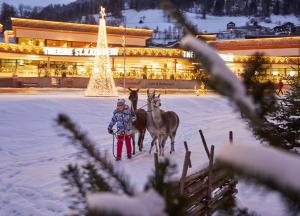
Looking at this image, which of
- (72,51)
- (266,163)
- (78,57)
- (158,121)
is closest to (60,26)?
(78,57)

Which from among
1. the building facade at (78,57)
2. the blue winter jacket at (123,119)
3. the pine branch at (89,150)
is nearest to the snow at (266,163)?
the pine branch at (89,150)

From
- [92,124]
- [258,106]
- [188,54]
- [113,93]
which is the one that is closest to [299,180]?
[188,54]

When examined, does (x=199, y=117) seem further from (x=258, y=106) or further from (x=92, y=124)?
(x=258, y=106)

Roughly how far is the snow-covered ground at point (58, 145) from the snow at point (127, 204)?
0.17 meters

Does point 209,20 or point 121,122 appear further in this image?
point 209,20

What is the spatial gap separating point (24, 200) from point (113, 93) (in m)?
20.1

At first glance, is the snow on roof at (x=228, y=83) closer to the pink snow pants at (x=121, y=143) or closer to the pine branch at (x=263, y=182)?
the pine branch at (x=263, y=182)

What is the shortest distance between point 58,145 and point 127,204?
1332 centimetres

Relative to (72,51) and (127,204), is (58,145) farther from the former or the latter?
(72,51)

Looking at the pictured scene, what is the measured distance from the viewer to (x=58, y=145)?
13.8 meters

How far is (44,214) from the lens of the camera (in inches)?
260

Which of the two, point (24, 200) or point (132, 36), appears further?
point (132, 36)

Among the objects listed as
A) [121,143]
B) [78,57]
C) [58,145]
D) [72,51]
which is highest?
[72,51]

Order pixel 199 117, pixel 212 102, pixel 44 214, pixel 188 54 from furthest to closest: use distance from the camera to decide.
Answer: pixel 212 102 < pixel 199 117 < pixel 44 214 < pixel 188 54
